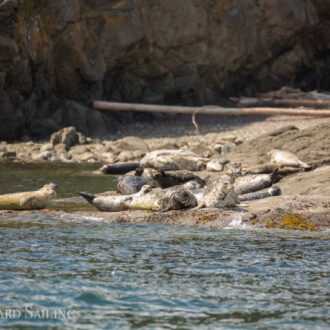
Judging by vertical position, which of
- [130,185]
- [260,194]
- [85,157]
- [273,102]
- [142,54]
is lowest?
[85,157]

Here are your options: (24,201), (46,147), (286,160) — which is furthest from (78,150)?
(24,201)

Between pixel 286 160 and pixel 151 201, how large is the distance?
4.94 m

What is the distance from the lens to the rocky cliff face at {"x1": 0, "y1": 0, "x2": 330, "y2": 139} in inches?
913

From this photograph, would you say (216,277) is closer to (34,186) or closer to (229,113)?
(34,186)

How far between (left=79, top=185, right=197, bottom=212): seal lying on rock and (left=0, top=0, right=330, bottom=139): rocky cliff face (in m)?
13.6

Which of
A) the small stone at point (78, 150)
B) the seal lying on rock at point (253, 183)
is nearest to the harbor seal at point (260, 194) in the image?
the seal lying on rock at point (253, 183)

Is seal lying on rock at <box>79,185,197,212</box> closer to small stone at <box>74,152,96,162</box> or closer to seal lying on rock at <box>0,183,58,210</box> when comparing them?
seal lying on rock at <box>0,183,58,210</box>

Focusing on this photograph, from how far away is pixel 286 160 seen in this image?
43.3 ft

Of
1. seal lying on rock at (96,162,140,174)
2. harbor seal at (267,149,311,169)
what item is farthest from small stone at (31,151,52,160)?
harbor seal at (267,149,311,169)

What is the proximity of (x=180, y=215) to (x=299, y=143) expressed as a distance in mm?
7428

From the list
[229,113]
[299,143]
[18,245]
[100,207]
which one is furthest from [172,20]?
[18,245]

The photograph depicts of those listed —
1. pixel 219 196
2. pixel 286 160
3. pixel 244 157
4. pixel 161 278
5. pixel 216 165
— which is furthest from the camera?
pixel 244 157

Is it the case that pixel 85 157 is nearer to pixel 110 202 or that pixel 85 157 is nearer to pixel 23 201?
pixel 23 201

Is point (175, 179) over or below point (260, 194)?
over
